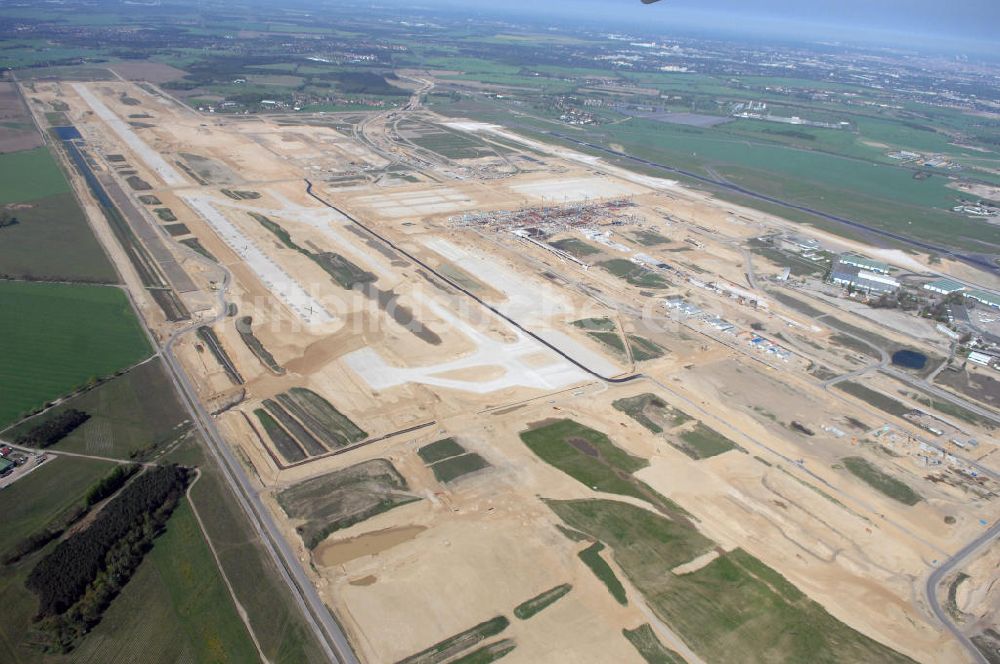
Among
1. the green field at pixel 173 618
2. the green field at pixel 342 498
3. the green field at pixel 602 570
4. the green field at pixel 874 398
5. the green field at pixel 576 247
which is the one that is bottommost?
the green field at pixel 173 618

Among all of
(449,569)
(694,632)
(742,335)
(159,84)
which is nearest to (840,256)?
(742,335)

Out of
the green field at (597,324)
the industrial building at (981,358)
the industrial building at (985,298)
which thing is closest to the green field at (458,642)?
the green field at (597,324)

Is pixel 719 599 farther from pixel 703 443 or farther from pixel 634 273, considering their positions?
pixel 634 273

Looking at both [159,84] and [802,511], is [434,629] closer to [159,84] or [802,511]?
[802,511]


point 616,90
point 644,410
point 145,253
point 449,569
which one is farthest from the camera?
point 616,90

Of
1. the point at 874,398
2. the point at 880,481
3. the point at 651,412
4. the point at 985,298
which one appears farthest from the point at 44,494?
the point at 985,298

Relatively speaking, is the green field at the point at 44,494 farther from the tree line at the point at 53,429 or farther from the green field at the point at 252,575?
the green field at the point at 252,575
